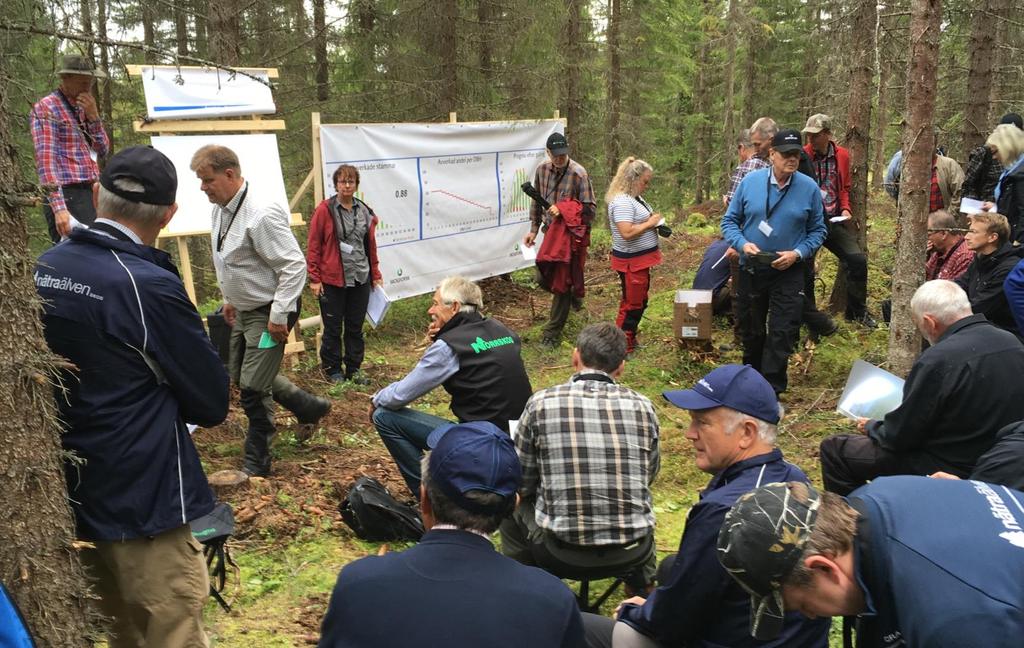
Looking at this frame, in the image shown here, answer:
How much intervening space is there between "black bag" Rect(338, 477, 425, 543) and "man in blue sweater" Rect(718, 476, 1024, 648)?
2.72 m

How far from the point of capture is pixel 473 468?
2.07 m

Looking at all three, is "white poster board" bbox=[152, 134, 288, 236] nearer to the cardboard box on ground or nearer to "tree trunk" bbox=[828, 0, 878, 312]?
the cardboard box on ground

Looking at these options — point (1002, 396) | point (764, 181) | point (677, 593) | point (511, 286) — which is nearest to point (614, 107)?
point (511, 286)

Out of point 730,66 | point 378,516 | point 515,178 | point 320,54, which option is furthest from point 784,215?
point 730,66

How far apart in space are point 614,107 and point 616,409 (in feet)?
48.3

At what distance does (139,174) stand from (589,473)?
6.82 ft

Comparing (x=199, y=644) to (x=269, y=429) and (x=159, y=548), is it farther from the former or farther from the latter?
(x=269, y=429)

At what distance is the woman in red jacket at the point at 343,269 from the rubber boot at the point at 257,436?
2160mm

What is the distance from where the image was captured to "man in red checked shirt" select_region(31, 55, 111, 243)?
5262mm

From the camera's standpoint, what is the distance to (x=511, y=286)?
10766mm

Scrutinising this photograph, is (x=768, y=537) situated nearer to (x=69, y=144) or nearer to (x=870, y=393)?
(x=870, y=393)

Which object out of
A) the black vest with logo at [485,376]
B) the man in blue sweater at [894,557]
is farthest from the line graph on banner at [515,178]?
the man in blue sweater at [894,557]

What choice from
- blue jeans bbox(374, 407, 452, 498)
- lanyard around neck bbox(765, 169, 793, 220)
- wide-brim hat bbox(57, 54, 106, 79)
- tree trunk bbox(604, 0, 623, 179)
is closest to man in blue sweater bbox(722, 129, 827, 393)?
A: lanyard around neck bbox(765, 169, 793, 220)

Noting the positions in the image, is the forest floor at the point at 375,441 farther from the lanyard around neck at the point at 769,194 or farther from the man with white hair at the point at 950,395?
the lanyard around neck at the point at 769,194
